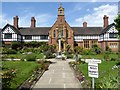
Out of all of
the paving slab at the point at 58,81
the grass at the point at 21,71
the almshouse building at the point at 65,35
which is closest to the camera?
the paving slab at the point at 58,81

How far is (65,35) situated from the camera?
51906 mm

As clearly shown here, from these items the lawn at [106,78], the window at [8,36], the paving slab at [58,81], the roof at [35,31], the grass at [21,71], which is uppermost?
the roof at [35,31]

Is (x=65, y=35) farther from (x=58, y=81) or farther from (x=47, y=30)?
(x=58, y=81)

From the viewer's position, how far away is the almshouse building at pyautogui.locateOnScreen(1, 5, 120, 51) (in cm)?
5147

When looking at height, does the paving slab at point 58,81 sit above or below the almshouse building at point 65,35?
below

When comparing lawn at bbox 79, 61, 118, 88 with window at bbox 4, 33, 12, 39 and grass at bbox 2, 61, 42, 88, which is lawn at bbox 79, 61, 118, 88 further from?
window at bbox 4, 33, 12, 39

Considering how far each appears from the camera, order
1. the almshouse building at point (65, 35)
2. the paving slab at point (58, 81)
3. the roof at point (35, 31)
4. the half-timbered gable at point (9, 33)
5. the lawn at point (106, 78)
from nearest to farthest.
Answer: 1. the lawn at point (106, 78)
2. the paving slab at point (58, 81)
3. the almshouse building at point (65, 35)
4. the half-timbered gable at point (9, 33)
5. the roof at point (35, 31)

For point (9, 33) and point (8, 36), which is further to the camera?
point (8, 36)

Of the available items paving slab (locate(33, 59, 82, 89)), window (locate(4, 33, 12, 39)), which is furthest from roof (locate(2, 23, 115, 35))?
paving slab (locate(33, 59, 82, 89))

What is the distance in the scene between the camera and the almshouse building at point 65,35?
51.5 meters

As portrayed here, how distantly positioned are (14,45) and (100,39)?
22701 mm

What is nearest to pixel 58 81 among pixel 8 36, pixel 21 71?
pixel 21 71

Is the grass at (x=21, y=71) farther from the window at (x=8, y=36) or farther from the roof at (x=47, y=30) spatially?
the roof at (x=47, y=30)

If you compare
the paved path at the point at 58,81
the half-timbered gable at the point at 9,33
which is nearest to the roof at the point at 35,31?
the half-timbered gable at the point at 9,33
